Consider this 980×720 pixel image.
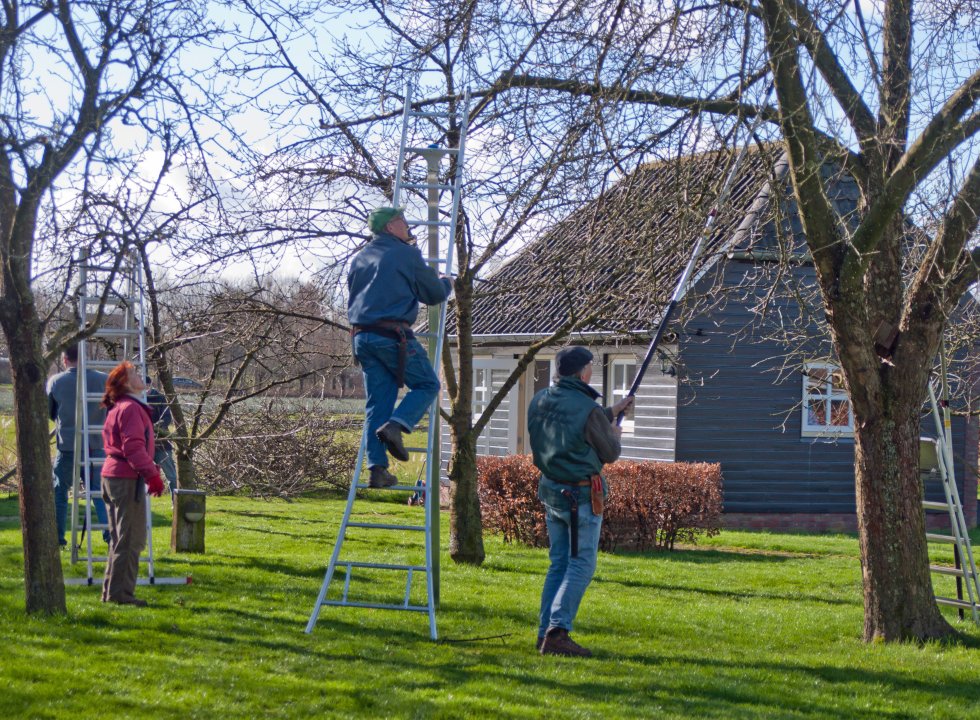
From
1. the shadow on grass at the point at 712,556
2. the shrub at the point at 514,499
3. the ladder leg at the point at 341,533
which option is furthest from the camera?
the shrub at the point at 514,499

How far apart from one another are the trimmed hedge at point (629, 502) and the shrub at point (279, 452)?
249 centimetres

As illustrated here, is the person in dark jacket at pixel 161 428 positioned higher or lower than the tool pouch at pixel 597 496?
higher

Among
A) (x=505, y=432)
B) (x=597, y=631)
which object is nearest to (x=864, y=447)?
(x=597, y=631)

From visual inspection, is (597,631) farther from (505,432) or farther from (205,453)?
(505,432)

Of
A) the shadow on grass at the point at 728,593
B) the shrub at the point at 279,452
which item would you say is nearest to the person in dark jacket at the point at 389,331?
the shadow on grass at the point at 728,593

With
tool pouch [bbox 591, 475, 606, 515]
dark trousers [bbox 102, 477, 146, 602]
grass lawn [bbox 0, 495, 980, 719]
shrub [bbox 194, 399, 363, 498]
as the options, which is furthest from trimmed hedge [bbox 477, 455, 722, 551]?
tool pouch [bbox 591, 475, 606, 515]

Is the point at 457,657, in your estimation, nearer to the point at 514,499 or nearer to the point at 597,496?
the point at 597,496

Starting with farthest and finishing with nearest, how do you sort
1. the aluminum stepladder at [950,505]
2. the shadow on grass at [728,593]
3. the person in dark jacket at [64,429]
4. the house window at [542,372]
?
the house window at [542,372] → the person in dark jacket at [64,429] → the shadow on grass at [728,593] → the aluminum stepladder at [950,505]

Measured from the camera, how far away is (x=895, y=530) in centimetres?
834

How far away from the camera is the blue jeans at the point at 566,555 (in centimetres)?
713

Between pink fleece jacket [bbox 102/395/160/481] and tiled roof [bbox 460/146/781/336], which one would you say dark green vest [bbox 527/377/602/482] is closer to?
tiled roof [bbox 460/146/781/336]

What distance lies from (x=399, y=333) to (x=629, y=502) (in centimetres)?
853

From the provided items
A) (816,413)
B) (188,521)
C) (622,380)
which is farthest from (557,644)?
(816,413)

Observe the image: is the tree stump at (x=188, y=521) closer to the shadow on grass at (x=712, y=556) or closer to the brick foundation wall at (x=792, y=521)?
the shadow on grass at (x=712, y=556)
